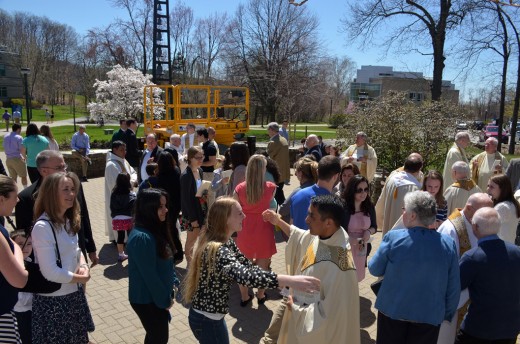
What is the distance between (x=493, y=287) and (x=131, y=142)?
8.33 metres

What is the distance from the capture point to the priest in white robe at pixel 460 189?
16.4 ft

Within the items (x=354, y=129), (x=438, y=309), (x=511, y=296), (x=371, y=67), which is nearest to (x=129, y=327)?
(x=438, y=309)

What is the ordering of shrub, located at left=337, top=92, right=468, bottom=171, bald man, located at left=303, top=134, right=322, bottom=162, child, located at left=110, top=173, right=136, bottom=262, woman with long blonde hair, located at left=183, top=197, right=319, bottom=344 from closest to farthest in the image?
1. woman with long blonde hair, located at left=183, top=197, right=319, bottom=344
2. child, located at left=110, top=173, right=136, bottom=262
3. bald man, located at left=303, top=134, right=322, bottom=162
4. shrub, located at left=337, top=92, right=468, bottom=171

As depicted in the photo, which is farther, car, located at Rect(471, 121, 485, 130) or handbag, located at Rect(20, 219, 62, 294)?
car, located at Rect(471, 121, 485, 130)

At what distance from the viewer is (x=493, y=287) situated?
2.90 m

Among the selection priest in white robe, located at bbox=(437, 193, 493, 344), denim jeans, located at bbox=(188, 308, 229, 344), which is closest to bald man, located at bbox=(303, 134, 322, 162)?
priest in white robe, located at bbox=(437, 193, 493, 344)

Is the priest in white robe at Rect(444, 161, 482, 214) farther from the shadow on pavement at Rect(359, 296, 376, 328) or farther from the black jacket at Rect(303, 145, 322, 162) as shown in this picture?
the black jacket at Rect(303, 145, 322, 162)

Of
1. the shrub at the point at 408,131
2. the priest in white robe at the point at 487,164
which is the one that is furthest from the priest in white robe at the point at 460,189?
the shrub at the point at 408,131

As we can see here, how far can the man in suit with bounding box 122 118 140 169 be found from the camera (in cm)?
934

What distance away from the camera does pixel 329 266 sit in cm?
258

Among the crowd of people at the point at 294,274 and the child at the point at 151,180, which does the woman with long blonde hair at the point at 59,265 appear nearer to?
the crowd of people at the point at 294,274

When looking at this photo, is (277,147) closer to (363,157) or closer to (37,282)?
(363,157)

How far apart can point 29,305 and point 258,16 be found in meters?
33.8

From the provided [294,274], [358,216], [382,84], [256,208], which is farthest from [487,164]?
[382,84]
